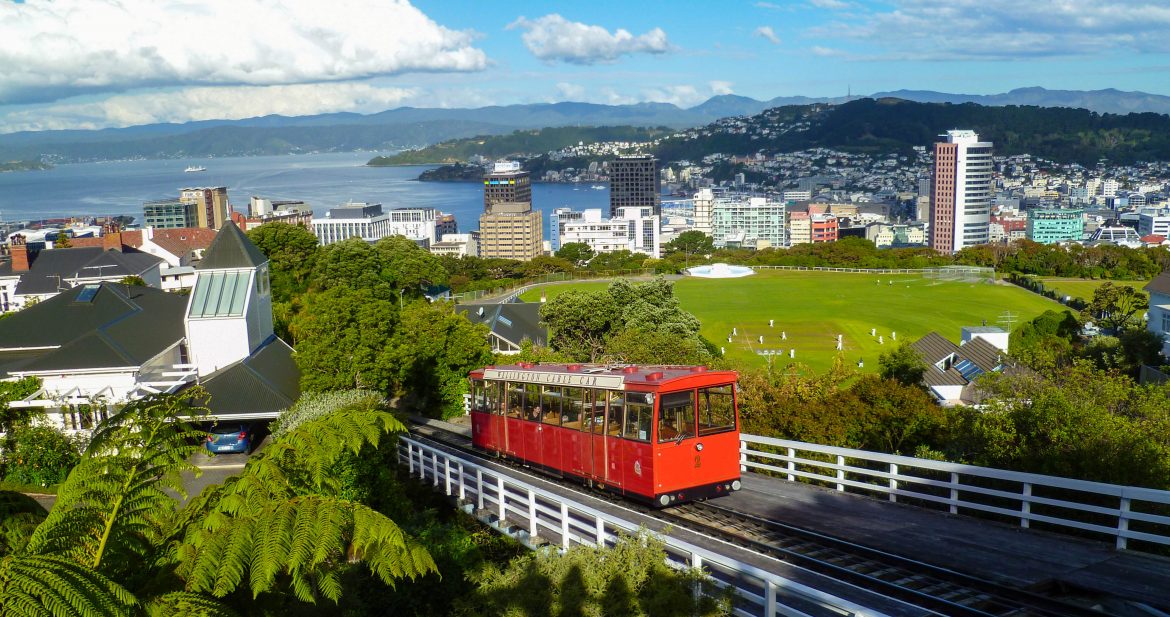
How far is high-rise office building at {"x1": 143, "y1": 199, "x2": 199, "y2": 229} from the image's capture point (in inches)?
7341

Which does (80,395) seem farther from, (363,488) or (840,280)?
(840,280)

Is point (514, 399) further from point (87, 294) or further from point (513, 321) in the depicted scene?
point (513, 321)

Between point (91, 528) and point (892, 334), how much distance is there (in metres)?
60.2

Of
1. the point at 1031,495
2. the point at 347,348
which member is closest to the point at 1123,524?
the point at 1031,495

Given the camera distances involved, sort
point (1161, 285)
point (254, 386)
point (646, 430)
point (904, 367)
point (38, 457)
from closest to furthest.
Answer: point (646, 430) < point (38, 457) < point (254, 386) < point (904, 367) < point (1161, 285)

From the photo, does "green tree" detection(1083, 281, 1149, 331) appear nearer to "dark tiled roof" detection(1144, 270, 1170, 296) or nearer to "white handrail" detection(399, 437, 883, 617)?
"dark tiled roof" detection(1144, 270, 1170, 296)

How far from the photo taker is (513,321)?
4269cm

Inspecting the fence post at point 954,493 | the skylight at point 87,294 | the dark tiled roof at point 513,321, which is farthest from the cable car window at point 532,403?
the dark tiled roof at point 513,321

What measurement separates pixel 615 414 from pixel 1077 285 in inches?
3514

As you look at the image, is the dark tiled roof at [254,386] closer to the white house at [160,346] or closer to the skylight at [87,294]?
the white house at [160,346]

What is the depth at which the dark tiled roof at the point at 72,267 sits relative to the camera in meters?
45.0

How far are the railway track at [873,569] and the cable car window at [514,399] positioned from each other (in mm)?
3696

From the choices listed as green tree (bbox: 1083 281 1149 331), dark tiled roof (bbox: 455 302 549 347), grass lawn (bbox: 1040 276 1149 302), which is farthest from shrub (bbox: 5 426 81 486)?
grass lawn (bbox: 1040 276 1149 302)

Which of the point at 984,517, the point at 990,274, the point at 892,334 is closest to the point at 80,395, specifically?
the point at 984,517
